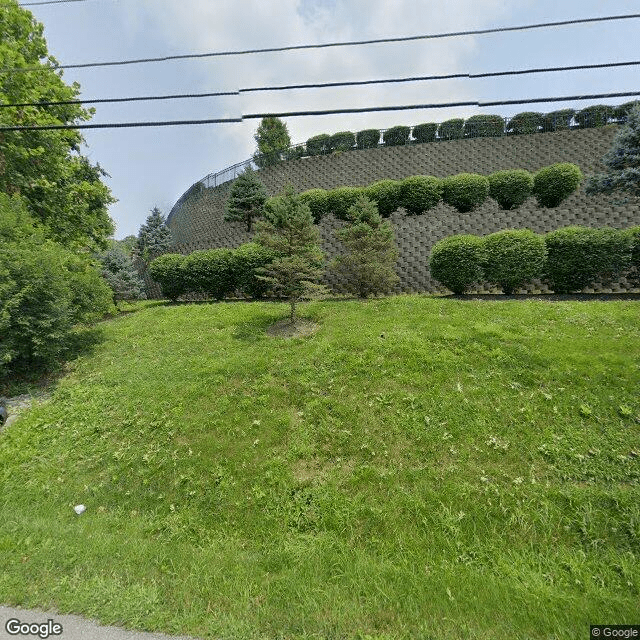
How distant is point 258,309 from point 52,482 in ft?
20.7

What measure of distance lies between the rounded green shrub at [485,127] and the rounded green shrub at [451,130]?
0.38 m

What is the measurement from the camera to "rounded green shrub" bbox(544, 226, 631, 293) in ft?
29.5

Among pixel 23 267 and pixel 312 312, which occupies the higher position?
pixel 23 267

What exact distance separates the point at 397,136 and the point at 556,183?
11.6 metres

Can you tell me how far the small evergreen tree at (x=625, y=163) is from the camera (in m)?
10.1

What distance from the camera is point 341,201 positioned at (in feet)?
49.4

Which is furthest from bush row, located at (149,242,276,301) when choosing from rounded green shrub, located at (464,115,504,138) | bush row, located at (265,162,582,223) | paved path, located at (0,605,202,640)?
rounded green shrub, located at (464,115,504,138)

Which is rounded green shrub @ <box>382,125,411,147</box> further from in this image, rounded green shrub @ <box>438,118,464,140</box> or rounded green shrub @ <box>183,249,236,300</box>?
rounded green shrub @ <box>183,249,236,300</box>

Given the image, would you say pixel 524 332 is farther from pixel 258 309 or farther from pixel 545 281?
pixel 258 309

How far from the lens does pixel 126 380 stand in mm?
6777

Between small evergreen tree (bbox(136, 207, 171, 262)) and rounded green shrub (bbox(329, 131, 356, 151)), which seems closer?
rounded green shrub (bbox(329, 131, 356, 151))

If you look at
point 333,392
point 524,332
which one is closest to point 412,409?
point 333,392

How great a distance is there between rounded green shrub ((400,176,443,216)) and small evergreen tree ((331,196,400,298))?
3.77 metres

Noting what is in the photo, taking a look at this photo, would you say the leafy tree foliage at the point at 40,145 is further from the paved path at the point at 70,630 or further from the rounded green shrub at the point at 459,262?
the rounded green shrub at the point at 459,262
